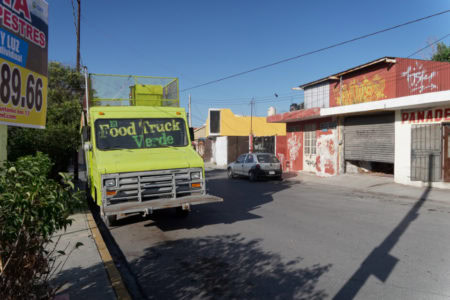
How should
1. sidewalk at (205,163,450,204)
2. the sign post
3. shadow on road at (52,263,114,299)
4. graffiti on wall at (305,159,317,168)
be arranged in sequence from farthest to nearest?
graffiti on wall at (305,159,317,168)
sidewalk at (205,163,450,204)
shadow on road at (52,263,114,299)
the sign post

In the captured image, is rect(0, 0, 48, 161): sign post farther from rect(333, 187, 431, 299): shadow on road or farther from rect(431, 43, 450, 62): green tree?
rect(431, 43, 450, 62): green tree

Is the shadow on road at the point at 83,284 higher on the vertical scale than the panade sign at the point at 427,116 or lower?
lower

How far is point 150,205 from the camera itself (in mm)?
6578

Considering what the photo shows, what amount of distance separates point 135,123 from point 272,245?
165 inches

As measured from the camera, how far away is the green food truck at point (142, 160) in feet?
21.9

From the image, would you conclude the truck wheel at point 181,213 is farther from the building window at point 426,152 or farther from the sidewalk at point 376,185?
the building window at point 426,152

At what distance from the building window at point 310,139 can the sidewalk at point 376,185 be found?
6.26 ft

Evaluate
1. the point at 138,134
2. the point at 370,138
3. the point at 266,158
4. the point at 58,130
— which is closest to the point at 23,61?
the point at 138,134

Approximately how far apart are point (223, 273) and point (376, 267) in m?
2.16

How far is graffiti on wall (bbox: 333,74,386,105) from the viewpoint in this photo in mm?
17188

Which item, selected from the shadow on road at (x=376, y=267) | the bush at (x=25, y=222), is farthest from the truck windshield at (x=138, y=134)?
the bush at (x=25, y=222)

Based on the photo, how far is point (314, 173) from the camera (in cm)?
2105

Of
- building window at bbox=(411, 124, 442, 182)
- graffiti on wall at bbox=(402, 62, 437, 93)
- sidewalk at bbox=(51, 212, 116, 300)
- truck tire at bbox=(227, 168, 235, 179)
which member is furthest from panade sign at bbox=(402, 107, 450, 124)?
sidewalk at bbox=(51, 212, 116, 300)

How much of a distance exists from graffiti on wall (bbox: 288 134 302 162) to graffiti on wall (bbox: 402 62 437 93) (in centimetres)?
794
